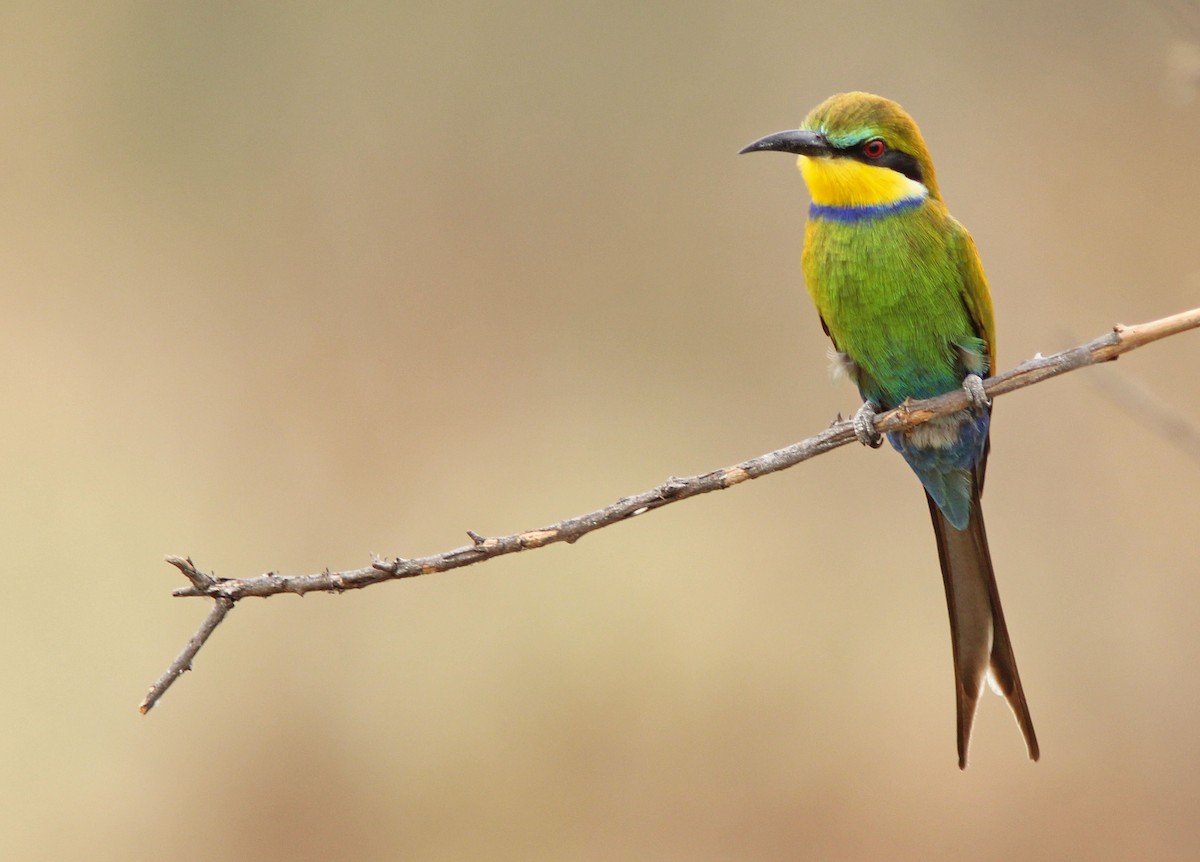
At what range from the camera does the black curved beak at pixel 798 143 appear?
1717mm

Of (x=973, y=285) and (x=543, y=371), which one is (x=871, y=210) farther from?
(x=543, y=371)

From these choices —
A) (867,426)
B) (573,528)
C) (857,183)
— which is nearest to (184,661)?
(573,528)

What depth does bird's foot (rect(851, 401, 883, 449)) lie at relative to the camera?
1.69 meters

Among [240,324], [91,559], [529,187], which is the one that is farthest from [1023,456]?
[91,559]

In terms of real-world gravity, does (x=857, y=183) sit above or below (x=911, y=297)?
above

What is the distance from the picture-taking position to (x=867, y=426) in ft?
5.71

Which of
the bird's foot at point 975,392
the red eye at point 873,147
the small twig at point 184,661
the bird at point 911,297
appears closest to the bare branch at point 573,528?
the small twig at point 184,661

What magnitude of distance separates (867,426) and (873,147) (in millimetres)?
443

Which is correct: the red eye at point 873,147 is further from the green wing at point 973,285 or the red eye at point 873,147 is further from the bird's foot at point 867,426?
the bird's foot at point 867,426

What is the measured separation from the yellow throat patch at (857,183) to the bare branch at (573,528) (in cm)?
44

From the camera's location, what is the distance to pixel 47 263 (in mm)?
3355

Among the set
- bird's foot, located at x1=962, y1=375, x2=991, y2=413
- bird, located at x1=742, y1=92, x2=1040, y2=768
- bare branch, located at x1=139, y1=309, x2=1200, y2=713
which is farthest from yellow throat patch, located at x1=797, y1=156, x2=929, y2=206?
bare branch, located at x1=139, y1=309, x2=1200, y2=713

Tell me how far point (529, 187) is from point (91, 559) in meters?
1.71

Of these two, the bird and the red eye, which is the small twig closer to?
the bird
